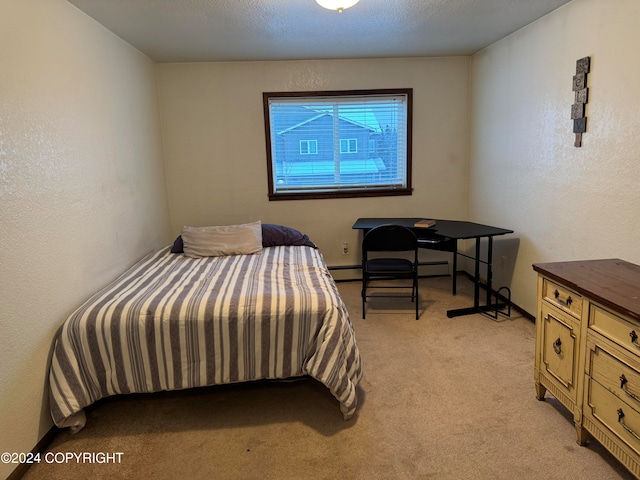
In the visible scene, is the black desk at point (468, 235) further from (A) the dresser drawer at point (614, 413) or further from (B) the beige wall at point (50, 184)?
(B) the beige wall at point (50, 184)

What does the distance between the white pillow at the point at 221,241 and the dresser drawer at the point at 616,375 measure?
243cm

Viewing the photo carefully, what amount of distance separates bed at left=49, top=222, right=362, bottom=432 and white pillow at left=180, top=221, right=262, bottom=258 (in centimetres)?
111

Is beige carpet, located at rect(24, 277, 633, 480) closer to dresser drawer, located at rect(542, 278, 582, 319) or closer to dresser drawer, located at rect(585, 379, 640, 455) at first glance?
dresser drawer, located at rect(585, 379, 640, 455)

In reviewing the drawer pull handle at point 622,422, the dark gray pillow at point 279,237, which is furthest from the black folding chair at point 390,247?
the drawer pull handle at point 622,422

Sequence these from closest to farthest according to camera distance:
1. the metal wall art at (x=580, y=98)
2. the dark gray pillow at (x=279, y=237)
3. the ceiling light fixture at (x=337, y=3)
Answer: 1. the ceiling light fixture at (x=337, y=3)
2. the metal wall art at (x=580, y=98)
3. the dark gray pillow at (x=279, y=237)

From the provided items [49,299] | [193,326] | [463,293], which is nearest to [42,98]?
[49,299]

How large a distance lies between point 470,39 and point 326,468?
3.45 meters

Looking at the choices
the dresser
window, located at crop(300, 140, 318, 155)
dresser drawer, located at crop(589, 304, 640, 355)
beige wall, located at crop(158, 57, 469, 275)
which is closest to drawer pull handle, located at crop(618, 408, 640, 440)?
the dresser

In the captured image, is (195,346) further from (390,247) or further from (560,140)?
(560,140)

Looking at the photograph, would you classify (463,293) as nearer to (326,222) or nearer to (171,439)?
(326,222)

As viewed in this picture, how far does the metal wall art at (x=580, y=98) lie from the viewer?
2.53 m

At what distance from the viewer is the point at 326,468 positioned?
183 cm

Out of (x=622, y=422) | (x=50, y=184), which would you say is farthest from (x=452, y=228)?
(x=50, y=184)

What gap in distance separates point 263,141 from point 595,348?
3.35 metres
